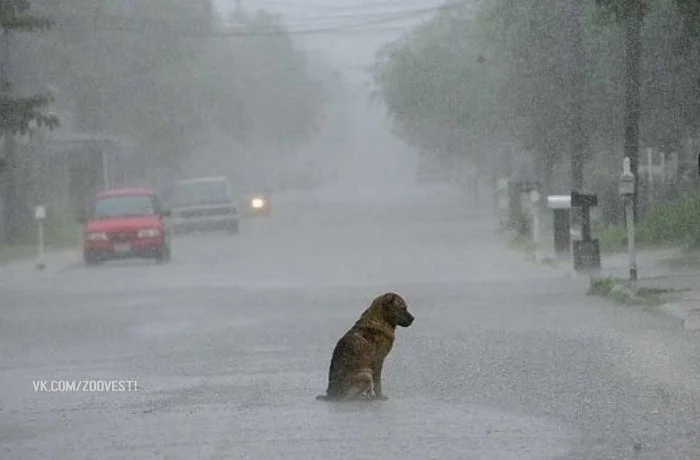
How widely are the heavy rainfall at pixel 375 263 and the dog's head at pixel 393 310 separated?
0.05ft

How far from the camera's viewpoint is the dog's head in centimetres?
1229

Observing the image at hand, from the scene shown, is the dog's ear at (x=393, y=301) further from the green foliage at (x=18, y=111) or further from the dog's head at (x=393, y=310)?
the green foliage at (x=18, y=111)

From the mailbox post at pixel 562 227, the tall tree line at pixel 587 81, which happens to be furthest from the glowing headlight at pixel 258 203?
the mailbox post at pixel 562 227

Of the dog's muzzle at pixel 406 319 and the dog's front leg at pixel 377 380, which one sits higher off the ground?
the dog's muzzle at pixel 406 319

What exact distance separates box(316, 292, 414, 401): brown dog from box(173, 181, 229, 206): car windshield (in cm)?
4318

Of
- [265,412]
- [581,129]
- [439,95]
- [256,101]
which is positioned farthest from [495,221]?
[256,101]

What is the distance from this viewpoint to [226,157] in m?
108

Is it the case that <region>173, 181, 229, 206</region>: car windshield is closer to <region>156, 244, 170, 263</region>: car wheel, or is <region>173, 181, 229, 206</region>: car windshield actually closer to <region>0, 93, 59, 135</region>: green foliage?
<region>156, 244, 170, 263</region>: car wheel

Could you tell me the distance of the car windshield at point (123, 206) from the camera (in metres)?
40.2

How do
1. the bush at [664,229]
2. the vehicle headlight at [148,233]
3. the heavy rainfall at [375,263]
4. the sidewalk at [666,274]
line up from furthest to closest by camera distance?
the vehicle headlight at [148,233] → the bush at [664,229] → the sidewalk at [666,274] → the heavy rainfall at [375,263]

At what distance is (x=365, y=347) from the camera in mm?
12023

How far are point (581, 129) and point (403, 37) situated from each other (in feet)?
163

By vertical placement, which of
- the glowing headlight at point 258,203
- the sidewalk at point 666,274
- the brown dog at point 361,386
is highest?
the brown dog at point 361,386

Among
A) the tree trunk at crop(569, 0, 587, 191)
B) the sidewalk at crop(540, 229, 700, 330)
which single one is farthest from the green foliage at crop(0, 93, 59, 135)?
the tree trunk at crop(569, 0, 587, 191)
